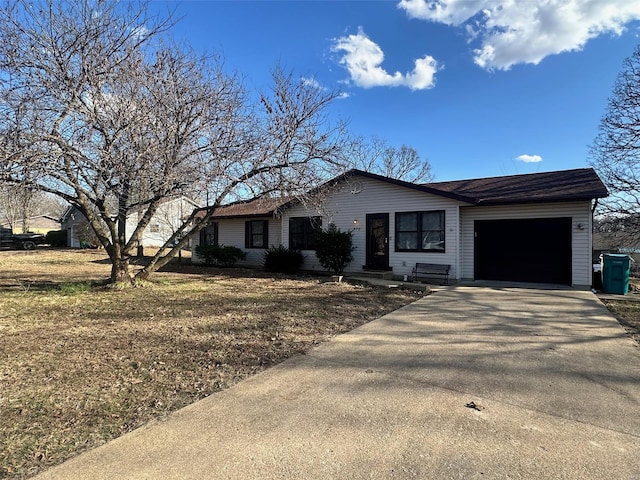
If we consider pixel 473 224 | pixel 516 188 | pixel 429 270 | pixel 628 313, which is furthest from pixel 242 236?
pixel 628 313

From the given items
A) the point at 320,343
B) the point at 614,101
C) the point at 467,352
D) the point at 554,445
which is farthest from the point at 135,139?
the point at 614,101

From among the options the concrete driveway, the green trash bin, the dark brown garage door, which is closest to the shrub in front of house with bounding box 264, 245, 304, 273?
the dark brown garage door

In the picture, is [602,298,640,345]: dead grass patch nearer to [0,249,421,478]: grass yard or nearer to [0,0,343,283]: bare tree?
[0,249,421,478]: grass yard

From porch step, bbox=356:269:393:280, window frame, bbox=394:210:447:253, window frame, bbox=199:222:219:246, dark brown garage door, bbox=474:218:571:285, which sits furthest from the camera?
window frame, bbox=199:222:219:246

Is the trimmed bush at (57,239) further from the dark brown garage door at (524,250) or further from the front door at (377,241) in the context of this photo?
the dark brown garage door at (524,250)

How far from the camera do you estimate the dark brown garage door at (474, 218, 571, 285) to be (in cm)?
1079

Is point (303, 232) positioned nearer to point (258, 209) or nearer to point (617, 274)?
point (258, 209)

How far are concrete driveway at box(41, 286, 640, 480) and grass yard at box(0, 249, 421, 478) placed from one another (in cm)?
31

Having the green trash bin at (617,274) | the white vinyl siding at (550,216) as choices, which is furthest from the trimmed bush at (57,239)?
the green trash bin at (617,274)

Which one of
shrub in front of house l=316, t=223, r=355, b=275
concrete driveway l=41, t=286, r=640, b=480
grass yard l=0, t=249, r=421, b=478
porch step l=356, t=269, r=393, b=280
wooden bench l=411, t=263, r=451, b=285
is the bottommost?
concrete driveway l=41, t=286, r=640, b=480

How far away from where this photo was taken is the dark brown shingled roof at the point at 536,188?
10.1 meters

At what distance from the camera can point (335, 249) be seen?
13.1 meters

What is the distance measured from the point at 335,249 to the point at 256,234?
208 inches

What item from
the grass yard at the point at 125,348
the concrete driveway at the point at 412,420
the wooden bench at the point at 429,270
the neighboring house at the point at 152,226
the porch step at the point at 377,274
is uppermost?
the neighboring house at the point at 152,226
